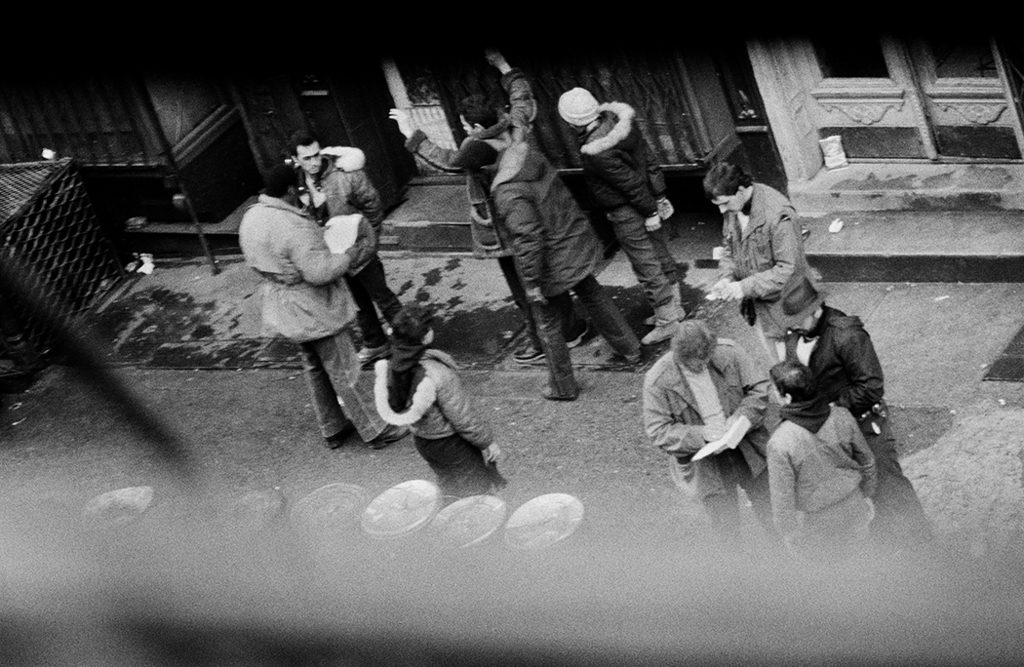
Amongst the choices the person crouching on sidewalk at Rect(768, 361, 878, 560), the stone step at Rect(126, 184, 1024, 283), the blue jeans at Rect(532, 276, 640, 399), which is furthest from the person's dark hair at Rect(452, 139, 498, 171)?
the person crouching on sidewalk at Rect(768, 361, 878, 560)

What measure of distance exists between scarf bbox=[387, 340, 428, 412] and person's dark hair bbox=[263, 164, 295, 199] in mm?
1692

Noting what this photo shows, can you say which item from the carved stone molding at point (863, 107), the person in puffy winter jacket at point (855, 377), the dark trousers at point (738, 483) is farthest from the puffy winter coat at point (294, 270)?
the carved stone molding at point (863, 107)

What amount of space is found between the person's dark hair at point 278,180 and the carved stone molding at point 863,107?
3687 mm

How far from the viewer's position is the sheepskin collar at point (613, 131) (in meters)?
7.90

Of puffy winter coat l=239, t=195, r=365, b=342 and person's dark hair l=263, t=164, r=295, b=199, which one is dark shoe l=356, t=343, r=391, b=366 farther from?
person's dark hair l=263, t=164, r=295, b=199

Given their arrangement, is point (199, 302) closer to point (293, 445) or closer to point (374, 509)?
point (293, 445)

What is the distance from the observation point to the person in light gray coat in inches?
299

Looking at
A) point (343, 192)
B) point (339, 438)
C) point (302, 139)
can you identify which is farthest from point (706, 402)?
point (302, 139)

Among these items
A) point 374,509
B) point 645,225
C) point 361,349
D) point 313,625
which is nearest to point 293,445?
point 361,349

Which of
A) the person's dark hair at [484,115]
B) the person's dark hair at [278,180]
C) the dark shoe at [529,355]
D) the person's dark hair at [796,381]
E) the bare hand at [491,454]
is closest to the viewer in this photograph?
the person's dark hair at [796,381]

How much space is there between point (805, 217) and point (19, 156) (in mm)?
6566

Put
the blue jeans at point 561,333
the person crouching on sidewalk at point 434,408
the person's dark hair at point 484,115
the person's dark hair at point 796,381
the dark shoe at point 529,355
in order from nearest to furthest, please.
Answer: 1. the person's dark hair at point 796,381
2. the person crouching on sidewalk at point 434,408
3. the person's dark hair at point 484,115
4. the blue jeans at point 561,333
5. the dark shoe at point 529,355

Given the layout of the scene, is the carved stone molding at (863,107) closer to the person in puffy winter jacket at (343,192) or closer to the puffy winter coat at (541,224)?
the puffy winter coat at (541,224)

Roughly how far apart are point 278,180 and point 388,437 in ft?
5.94
